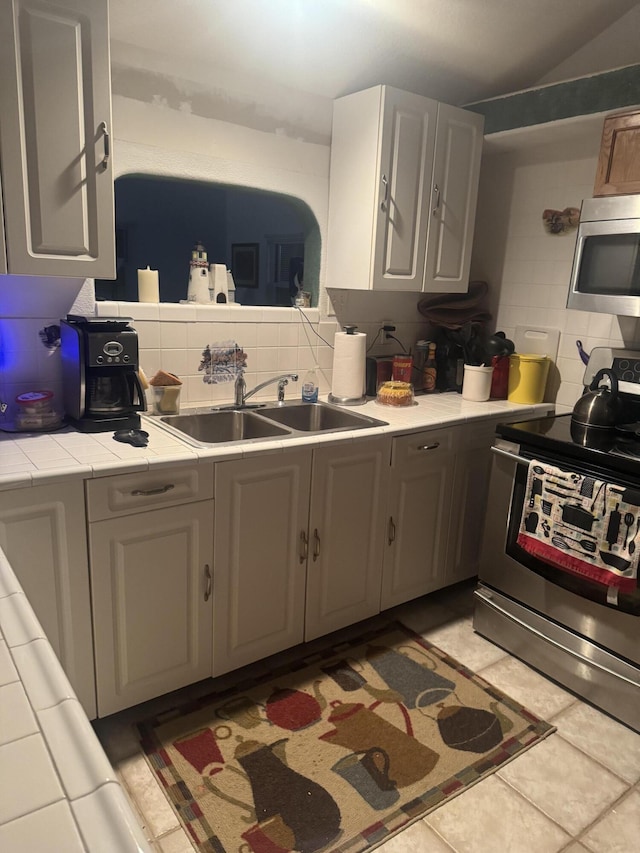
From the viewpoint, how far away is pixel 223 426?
2500mm

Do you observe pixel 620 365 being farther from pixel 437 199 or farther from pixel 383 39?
pixel 383 39

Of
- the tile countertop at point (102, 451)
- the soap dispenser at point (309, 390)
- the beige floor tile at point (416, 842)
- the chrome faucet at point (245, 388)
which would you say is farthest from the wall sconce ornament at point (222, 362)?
the beige floor tile at point (416, 842)

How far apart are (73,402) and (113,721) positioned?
1.06 metres

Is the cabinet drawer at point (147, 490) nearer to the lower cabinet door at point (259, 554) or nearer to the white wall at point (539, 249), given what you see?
the lower cabinet door at point (259, 554)

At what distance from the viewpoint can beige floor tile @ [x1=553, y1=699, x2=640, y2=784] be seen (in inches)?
75.9

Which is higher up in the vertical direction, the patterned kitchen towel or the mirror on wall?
the mirror on wall

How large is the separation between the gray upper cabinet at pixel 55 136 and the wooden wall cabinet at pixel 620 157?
1.79 metres

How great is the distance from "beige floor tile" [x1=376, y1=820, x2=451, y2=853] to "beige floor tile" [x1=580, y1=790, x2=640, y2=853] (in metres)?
0.40

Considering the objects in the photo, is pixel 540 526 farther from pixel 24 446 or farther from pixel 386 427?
pixel 24 446

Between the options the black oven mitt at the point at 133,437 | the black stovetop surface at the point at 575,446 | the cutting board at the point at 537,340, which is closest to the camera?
the black oven mitt at the point at 133,437

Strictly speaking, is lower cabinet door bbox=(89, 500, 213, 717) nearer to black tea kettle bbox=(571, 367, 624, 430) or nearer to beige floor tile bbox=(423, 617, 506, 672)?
beige floor tile bbox=(423, 617, 506, 672)

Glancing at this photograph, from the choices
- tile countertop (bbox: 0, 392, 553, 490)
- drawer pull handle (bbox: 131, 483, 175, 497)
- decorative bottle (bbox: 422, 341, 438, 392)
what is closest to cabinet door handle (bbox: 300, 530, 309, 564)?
tile countertop (bbox: 0, 392, 553, 490)

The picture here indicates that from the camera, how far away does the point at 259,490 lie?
2.03m

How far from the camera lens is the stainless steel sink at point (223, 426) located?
2373 millimetres
